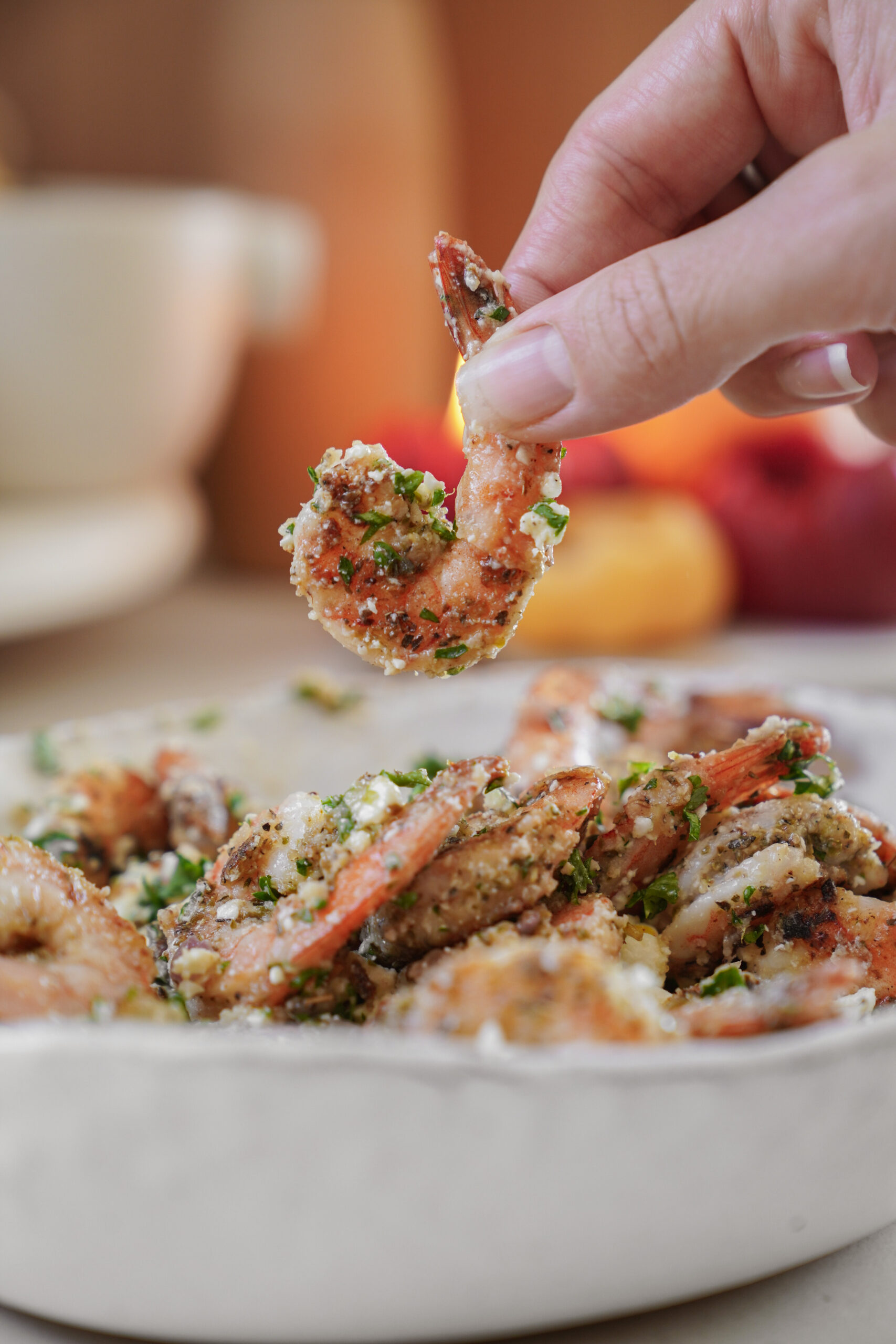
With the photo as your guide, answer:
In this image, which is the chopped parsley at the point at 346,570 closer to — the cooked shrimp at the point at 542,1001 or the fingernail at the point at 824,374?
the cooked shrimp at the point at 542,1001

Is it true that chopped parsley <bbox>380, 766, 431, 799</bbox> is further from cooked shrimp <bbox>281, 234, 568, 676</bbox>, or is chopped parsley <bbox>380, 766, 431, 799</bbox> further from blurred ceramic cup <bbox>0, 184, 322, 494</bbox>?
blurred ceramic cup <bbox>0, 184, 322, 494</bbox>

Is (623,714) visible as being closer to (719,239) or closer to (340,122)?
(719,239)

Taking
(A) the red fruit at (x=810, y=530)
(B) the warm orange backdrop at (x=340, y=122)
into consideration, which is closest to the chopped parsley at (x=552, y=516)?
(A) the red fruit at (x=810, y=530)

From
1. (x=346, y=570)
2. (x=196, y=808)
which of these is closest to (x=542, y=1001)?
(x=346, y=570)

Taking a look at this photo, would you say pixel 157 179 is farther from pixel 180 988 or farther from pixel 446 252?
pixel 180 988

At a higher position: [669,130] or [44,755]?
[669,130]

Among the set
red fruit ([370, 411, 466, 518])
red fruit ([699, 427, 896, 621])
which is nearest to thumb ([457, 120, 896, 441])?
red fruit ([370, 411, 466, 518])
